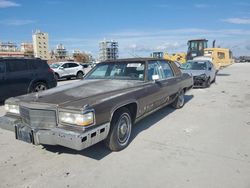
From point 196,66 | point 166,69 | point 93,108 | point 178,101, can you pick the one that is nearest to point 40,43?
point 196,66

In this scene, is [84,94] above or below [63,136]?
above

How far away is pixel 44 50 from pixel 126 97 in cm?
11237

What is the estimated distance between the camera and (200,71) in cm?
1155

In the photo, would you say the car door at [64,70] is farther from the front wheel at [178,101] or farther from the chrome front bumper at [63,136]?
the chrome front bumper at [63,136]

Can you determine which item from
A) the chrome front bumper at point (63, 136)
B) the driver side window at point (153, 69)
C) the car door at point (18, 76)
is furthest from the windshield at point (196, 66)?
the chrome front bumper at point (63, 136)

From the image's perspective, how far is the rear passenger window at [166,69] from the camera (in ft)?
18.9

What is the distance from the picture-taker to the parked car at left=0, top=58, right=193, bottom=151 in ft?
9.92

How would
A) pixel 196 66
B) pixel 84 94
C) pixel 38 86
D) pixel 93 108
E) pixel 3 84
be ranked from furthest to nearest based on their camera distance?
1. pixel 196 66
2. pixel 38 86
3. pixel 3 84
4. pixel 84 94
5. pixel 93 108

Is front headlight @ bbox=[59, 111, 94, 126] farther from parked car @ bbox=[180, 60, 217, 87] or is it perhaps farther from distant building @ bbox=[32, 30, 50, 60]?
distant building @ bbox=[32, 30, 50, 60]

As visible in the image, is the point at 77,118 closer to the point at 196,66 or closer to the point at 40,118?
the point at 40,118

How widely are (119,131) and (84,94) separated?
3.01 feet

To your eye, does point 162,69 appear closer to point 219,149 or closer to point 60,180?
point 219,149

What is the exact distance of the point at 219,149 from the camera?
3.87 m

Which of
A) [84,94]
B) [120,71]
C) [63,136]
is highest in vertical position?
[120,71]
